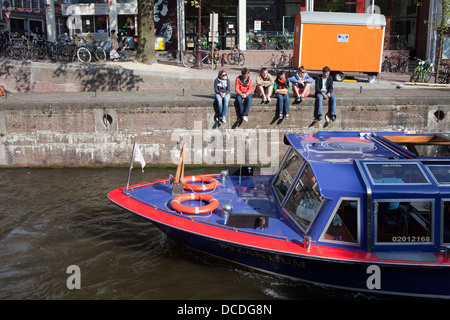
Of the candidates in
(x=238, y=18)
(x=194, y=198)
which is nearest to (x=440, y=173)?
(x=194, y=198)

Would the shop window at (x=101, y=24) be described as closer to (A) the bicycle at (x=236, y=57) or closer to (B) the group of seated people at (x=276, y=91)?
(A) the bicycle at (x=236, y=57)

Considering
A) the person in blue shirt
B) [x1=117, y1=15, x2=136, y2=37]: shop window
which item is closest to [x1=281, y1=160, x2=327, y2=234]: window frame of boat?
the person in blue shirt

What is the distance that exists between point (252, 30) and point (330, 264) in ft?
61.3

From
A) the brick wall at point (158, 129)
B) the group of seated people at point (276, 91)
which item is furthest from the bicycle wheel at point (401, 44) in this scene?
the group of seated people at point (276, 91)

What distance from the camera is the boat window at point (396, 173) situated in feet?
21.2

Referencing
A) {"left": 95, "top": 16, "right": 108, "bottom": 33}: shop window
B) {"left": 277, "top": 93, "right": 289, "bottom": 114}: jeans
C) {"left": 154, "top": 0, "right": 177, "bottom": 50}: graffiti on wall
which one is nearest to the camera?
{"left": 277, "top": 93, "right": 289, "bottom": 114}: jeans

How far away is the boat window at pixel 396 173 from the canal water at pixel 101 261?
1.78 meters

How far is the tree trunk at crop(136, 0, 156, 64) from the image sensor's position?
1738cm

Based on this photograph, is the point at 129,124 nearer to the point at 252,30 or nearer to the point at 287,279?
the point at 287,279

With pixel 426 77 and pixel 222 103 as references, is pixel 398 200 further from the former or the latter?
pixel 426 77

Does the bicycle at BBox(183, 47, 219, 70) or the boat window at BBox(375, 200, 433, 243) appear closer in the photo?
the boat window at BBox(375, 200, 433, 243)

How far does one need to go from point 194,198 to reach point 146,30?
37.0 feet

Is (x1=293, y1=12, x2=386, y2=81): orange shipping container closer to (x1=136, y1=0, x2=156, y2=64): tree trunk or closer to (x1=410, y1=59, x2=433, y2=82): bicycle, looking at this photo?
(x1=410, y1=59, x2=433, y2=82): bicycle

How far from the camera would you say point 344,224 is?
657 centimetres
